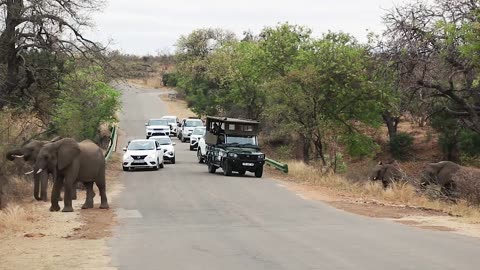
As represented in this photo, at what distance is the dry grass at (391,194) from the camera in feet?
66.0

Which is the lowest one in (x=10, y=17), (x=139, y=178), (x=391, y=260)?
(x=139, y=178)

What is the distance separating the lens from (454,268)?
34.7 feet

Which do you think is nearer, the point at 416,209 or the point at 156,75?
the point at 416,209

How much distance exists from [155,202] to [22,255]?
1107 centimetres

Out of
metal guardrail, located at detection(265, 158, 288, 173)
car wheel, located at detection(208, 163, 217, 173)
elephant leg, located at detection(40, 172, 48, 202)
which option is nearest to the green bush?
metal guardrail, located at detection(265, 158, 288, 173)

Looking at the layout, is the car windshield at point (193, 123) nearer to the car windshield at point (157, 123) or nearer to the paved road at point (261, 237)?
the car windshield at point (157, 123)

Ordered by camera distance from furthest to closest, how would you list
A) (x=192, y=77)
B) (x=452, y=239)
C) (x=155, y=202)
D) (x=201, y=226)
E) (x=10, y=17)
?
(x=192, y=77), (x=10, y=17), (x=155, y=202), (x=201, y=226), (x=452, y=239)

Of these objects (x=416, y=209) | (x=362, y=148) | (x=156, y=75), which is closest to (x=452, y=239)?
(x=416, y=209)

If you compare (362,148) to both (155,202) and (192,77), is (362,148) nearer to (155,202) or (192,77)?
(155,202)

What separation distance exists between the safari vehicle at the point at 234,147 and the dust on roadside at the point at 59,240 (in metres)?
13.1

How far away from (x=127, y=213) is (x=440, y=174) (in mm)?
13727

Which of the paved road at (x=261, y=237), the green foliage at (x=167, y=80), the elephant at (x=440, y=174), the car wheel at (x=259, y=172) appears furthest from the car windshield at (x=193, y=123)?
the green foliage at (x=167, y=80)

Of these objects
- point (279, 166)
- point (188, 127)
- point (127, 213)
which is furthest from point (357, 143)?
point (127, 213)

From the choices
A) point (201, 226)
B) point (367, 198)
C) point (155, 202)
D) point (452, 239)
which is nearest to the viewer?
point (452, 239)
